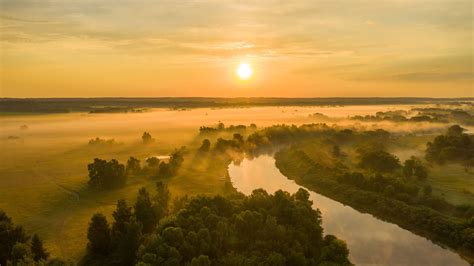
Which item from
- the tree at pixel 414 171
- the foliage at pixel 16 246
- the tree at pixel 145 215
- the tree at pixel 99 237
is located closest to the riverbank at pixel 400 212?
the tree at pixel 414 171

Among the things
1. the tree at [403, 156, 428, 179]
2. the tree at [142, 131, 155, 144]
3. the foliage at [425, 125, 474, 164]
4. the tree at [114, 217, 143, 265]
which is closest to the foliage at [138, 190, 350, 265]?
the tree at [114, 217, 143, 265]

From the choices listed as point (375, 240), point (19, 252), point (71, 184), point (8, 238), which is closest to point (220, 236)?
point (19, 252)

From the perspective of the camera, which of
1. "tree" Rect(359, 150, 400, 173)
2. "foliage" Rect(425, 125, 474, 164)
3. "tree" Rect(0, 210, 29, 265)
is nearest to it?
"tree" Rect(0, 210, 29, 265)

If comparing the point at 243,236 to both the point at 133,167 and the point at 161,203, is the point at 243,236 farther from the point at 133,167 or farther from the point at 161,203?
the point at 133,167

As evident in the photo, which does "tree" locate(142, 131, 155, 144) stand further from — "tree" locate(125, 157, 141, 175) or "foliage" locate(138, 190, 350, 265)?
"foliage" locate(138, 190, 350, 265)

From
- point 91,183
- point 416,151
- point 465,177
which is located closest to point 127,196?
point 91,183

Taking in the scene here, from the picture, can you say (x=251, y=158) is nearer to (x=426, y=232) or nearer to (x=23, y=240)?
(x=426, y=232)

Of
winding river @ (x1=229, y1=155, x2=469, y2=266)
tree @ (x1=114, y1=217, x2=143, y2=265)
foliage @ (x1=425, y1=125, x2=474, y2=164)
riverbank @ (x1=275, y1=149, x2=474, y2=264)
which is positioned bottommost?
winding river @ (x1=229, y1=155, x2=469, y2=266)
